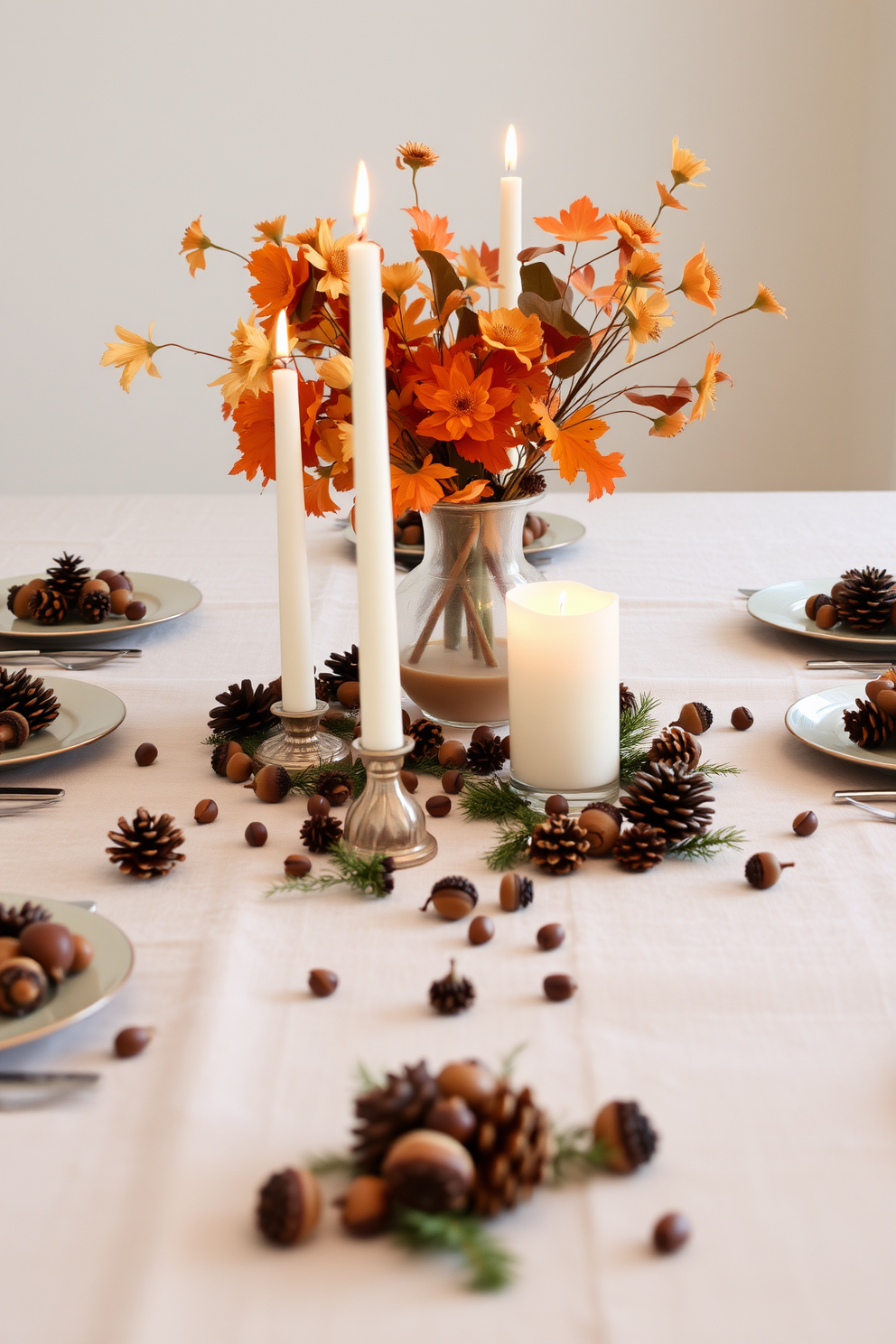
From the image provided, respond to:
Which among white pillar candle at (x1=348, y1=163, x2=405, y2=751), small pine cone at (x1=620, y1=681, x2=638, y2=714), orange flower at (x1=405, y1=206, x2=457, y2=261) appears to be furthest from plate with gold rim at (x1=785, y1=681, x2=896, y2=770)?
orange flower at (x1=405, y1=206, x2=457, y2=261)

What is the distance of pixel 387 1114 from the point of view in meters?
0.46

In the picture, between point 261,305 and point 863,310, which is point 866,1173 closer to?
point 261,305

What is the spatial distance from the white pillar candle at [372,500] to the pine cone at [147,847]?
5.2 inches

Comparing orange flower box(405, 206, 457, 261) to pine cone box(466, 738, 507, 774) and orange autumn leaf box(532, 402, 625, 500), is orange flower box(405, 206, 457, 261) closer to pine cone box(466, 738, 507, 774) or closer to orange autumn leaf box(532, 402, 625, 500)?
orange autumn leaf box(532, 402, 625, 500)

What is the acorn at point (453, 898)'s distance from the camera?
683 millimetres

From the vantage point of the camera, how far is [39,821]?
0.84 m

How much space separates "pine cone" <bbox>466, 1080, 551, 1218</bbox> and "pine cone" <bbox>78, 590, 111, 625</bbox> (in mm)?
842

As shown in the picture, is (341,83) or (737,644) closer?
(737,644)

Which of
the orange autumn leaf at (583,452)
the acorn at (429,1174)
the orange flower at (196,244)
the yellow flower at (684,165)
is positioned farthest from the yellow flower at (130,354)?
the acorn at (429,1174)

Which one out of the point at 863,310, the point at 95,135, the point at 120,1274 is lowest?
the point at 120,1274

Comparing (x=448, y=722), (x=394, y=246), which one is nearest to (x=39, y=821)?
(x=448, y=722)

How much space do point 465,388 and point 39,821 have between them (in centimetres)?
41

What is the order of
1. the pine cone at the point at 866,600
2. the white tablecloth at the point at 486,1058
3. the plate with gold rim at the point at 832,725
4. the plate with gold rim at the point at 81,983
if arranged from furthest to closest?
1. the pine cone at the point at 866,600
2. the plate with gold rim at the point at 832,725
3. the plate with gold rim at the point at 81,983
4. the white tablecloth at the point at 486,1058

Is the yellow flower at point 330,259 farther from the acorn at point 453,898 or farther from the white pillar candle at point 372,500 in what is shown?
the acorn at point 453,898
